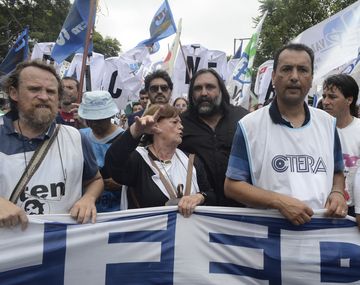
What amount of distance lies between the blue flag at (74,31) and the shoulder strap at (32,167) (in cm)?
381

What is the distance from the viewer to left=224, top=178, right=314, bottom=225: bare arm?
2414mm

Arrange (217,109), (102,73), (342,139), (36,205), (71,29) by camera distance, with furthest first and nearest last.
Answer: (102,73)
(71,29)
(217,109)
(342,139)
(36,205)

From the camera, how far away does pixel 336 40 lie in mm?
5582

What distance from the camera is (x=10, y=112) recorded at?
262cm

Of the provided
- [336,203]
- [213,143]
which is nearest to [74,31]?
[213,143]

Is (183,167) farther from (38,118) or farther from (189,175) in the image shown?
(38,118)

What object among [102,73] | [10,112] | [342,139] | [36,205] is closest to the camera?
[36,205]

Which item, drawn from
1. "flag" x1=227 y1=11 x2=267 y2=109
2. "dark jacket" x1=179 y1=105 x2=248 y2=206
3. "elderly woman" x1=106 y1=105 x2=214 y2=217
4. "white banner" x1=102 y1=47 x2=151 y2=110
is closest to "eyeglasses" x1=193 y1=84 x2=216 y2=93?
"dark jacket" x1=179 y1=105 x2=248 y2=206

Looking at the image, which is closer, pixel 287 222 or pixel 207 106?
pixel 287 222

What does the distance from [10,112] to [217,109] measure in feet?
4.86

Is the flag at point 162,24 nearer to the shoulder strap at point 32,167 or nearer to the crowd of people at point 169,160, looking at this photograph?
the crowd of people at point 169,160

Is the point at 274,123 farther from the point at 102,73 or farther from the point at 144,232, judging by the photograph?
the point at 102,73

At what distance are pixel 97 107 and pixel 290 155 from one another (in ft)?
5.60

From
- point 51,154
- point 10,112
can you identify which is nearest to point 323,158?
point 51,154
